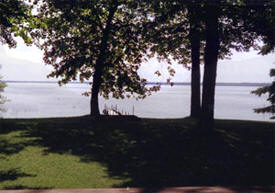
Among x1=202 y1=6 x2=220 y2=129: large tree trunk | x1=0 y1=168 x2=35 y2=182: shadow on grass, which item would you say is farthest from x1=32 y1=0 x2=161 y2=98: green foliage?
x1=0 y1=168 x2=35 y2=182: shadow on grass

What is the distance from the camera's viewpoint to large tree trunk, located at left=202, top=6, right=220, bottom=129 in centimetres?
1447

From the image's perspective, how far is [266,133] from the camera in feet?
49.0

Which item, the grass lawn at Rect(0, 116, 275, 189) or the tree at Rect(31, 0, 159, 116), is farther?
the tree at Rect(31, 0, 159, 116)

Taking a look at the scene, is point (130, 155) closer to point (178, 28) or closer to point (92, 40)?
point (178, 28)

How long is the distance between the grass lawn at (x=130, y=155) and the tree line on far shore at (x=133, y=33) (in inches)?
89.0

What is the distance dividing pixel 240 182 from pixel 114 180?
3.66 m

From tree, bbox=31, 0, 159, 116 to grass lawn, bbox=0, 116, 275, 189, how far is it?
612cm

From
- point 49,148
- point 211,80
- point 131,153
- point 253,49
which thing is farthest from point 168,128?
point 253,49

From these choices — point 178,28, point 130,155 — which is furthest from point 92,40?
point 130,155

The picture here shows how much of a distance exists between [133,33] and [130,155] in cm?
1048

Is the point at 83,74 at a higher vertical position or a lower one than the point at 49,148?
higher

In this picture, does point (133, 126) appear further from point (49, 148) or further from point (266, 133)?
point (266, 133)

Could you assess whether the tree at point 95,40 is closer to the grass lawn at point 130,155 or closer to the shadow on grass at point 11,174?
the grass lawn at point 130,155

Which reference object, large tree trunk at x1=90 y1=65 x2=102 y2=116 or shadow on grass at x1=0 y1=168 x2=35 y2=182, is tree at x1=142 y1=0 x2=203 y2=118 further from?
shadow on grass at x1=0 y1=168 x2=35 y2=182
